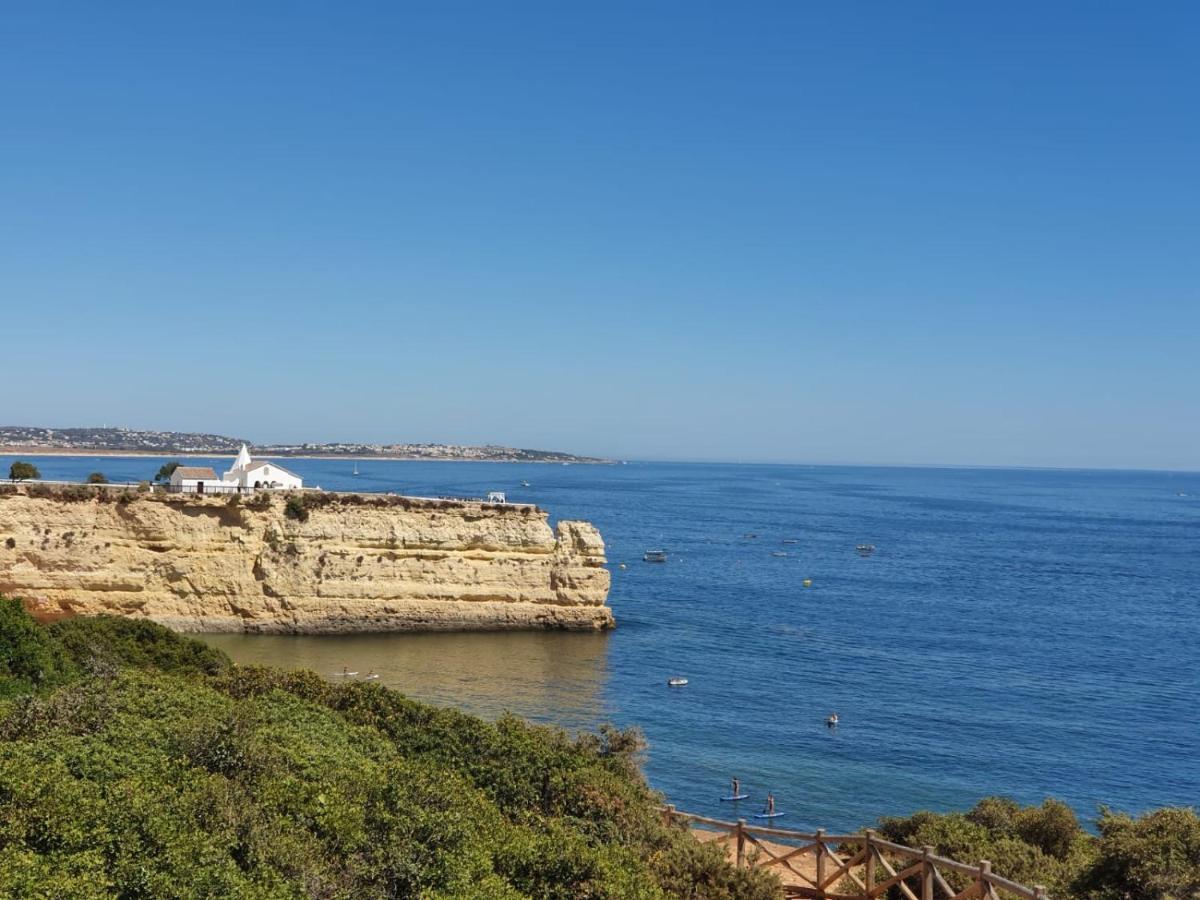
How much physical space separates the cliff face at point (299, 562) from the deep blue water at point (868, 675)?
1.80 meters

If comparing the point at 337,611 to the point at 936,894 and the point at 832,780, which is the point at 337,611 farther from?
the point at 936,894

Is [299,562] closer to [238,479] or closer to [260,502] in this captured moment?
[260,502]

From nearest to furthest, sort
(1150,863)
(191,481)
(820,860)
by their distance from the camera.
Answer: (1150,863), (820,860), (191,481)

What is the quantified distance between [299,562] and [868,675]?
83.4ft

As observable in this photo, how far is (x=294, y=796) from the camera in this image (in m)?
11.8

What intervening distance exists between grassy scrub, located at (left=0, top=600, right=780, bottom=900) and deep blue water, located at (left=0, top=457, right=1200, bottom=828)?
409 inches

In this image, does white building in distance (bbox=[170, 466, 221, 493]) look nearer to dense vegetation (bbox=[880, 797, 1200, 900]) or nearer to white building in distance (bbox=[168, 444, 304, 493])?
white building in distance (bbox=[168, 444, 304, 493])

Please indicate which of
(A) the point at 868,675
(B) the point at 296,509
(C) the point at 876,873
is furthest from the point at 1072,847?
(B) the point at 296,509

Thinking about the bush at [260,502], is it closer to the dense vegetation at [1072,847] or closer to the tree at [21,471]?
the tree at [21,471]

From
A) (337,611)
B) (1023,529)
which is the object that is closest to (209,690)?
(337,611)

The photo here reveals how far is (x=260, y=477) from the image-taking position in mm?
47656

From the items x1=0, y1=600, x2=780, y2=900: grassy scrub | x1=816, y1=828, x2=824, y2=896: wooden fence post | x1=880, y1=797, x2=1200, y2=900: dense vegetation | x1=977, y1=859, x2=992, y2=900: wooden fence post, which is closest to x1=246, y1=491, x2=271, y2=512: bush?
x1=0, y1=600, x2=780, y2=900: grassy scrub

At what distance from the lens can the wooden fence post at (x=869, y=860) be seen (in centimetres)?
1417

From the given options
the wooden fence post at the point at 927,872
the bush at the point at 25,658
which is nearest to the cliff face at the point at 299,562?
the bush at the point at 25,658
